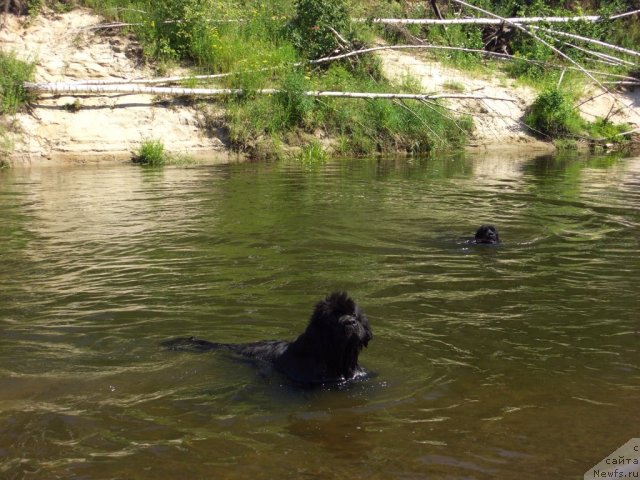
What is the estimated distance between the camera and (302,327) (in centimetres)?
641

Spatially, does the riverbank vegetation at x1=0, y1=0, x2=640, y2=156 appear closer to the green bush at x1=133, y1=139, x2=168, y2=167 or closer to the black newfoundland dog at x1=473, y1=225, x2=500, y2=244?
the green bush at x1=133, y1=139, x2=168, y2=167

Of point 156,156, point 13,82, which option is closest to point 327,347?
point 156,156

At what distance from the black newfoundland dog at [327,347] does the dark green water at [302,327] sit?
132mm

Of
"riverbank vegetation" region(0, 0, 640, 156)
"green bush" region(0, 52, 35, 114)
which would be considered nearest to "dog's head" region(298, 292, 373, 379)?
"riverbank vegetation" region(0, 0, 640, 156)

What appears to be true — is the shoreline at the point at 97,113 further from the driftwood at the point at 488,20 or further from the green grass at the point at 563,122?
the driftwood at the point at 488,20

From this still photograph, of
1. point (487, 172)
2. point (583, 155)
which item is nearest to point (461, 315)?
point (487, 172)

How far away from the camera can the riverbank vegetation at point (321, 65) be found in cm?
2089

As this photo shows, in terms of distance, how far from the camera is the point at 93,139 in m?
19.3

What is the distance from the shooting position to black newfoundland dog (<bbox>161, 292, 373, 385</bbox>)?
16.0 ft

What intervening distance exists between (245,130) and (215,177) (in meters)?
4.47

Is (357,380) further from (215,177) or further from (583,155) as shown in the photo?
(583,155)

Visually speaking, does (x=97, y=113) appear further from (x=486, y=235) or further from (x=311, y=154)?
(x=486, y=235)

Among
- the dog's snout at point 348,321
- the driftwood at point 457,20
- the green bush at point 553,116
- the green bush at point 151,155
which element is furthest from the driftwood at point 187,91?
the dog's snout at point 348,321

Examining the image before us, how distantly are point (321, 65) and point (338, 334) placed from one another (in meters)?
19.4
